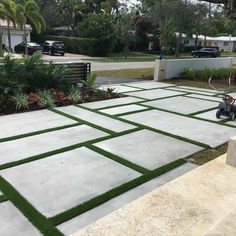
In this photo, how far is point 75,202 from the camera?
397cm

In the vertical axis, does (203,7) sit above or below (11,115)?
above

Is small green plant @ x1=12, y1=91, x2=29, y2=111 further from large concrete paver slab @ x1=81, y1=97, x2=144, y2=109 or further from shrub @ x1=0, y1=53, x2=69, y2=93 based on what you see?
large concrete paver slab @ x1=81, y1=97, x2=144, y2=109

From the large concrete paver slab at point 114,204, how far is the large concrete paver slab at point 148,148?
377 mm

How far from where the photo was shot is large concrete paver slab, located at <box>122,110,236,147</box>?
6.63m

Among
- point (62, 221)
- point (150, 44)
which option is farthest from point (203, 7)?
point (62, 221)

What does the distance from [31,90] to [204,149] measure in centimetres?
558

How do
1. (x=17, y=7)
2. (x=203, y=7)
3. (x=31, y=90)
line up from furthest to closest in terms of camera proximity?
(x=203, y=7), (x=17, y=7), (x=31, y=90)

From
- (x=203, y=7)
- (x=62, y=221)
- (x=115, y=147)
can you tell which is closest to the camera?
(x=62, y=221)

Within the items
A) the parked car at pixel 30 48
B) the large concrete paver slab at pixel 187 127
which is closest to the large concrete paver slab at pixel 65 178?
the large concrete paver slab at pixel 187 127

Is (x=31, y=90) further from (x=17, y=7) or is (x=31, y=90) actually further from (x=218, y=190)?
(x=17, y=7)

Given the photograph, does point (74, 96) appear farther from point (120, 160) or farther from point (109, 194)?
point (109, 194)

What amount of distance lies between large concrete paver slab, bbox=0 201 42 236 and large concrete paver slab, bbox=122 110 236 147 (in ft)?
12.8

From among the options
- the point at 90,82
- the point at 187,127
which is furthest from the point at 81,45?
the point at 187,127

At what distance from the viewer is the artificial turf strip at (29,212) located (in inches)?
134
